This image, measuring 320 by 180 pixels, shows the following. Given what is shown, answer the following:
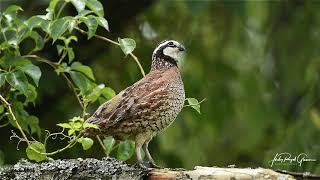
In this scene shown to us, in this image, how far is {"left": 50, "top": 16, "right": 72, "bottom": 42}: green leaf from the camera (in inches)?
153

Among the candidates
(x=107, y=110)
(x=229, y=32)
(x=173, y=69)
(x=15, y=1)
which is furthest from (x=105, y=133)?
(x=229, y=32)

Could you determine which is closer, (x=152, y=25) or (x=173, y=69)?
(x=173, y=69)

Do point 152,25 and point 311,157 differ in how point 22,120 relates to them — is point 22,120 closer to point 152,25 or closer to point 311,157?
point 311,157

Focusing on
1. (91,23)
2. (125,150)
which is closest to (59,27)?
(91,23)

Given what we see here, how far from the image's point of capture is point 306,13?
6340 mm

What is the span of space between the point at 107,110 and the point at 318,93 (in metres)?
2.49

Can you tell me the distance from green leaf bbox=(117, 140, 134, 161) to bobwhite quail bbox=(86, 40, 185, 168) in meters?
0.22

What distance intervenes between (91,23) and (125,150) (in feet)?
1.84

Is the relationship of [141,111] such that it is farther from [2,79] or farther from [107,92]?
[2,79]

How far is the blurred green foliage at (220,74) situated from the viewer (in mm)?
5819

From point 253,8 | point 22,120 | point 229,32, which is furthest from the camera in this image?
point 229,32

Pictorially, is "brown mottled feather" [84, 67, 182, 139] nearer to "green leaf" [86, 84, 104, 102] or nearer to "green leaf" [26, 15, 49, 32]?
"green leaf" [86, 84, 104, 102]

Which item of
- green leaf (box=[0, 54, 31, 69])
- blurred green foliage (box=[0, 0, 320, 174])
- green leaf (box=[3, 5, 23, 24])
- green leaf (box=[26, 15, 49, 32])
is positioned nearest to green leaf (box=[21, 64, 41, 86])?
green leaf (box=[0, 54, 31, 69])

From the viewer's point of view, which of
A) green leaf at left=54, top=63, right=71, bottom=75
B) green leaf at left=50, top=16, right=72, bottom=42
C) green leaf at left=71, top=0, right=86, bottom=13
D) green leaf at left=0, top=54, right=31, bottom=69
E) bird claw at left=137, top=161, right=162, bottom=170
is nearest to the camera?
bird claw at left=137, top=161, right=162, bottom=170
